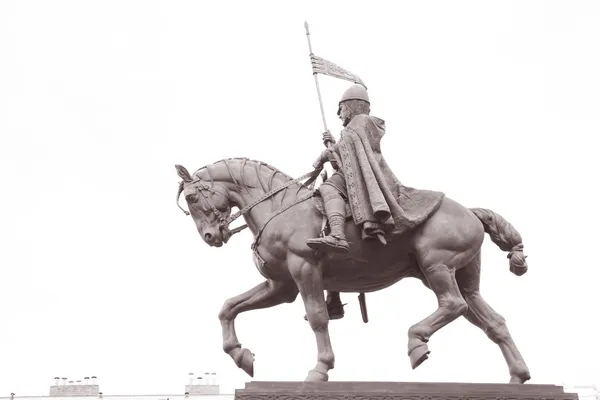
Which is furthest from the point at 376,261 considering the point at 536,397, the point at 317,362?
the point at 536,397

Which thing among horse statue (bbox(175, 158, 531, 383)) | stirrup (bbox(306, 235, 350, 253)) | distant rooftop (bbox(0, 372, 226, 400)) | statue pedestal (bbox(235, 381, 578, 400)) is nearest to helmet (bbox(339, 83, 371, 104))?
horse statue (bbox(175, 158, 531, 383))

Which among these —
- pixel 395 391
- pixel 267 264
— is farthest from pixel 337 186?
pixel 395 391

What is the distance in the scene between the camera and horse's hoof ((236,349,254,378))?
57.4 ft

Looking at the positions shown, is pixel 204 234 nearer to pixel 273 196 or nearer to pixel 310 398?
pixel 273 196

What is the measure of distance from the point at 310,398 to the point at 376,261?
228 cm

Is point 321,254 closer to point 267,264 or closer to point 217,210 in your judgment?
point 267,264

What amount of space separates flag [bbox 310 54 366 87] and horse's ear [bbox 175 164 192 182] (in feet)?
8.36

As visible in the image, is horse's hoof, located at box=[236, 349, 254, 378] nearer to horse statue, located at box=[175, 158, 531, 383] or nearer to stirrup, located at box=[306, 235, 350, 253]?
horse statue, located at box=[175, 158, 531, 383]

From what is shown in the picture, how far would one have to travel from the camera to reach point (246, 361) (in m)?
17.5

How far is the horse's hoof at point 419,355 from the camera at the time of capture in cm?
1675

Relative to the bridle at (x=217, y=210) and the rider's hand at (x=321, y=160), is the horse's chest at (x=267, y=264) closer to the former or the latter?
the bridle at (x=217, y=210)

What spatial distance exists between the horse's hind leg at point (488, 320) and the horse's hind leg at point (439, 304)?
0.75m

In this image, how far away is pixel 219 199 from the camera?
1806 centimetres

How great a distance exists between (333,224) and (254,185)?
1.62 m
